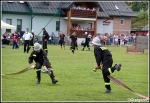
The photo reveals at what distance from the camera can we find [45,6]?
189 ft

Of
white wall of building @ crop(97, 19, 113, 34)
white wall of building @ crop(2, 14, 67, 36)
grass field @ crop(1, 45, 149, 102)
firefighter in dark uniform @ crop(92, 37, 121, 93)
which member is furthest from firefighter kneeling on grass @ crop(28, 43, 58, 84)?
white wall of building @ crop(97, 19, 113, 34)

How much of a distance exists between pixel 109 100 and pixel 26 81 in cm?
463

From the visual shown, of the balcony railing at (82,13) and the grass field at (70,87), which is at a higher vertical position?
the balcony railing at (82,13)

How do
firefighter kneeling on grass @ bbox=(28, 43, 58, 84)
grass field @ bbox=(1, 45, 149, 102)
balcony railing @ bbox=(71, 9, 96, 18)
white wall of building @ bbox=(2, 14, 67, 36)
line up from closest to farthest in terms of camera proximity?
1. grass field @ bbox=(1, 45, 149, 102)
2. firefighter kneeling on grass @ bbox=(28, 43, 58, 84)
3. white wall of building @ bbox=(2, 14, 67, 36)
4. balcony railing @ bbox=(71, 9, 96, 18)

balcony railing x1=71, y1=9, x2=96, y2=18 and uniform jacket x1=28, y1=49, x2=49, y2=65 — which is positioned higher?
balcony railing x1=71, y1=9, x2=96, y2=18

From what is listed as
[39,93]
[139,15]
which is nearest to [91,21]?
[139,15]

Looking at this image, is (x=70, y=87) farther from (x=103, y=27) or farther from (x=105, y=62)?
(x=103, y=27)

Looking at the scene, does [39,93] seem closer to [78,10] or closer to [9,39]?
[9,39]

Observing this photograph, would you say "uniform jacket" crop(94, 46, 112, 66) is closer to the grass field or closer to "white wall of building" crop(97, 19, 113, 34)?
the grass field

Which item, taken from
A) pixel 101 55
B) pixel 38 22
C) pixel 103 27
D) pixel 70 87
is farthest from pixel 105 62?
pixel 103 27

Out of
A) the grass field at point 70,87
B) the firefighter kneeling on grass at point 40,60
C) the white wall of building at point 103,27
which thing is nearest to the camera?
the grass field at point 70,87

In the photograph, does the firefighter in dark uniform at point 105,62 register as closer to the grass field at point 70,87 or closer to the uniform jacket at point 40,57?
the grass field at point 70,87

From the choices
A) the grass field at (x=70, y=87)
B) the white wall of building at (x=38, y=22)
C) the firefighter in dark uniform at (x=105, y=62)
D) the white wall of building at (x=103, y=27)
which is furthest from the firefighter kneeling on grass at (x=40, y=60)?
the white wall of building at (x=103, y=27)

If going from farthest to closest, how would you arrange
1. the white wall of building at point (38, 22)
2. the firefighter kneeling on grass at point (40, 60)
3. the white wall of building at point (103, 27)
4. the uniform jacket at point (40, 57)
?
the white wall of building at point (103, 27) < the white wall of building at point (38, 22) < the uniform jacket at point (40, 57) < the firefighter kneeling on grass at point (40, 60)
